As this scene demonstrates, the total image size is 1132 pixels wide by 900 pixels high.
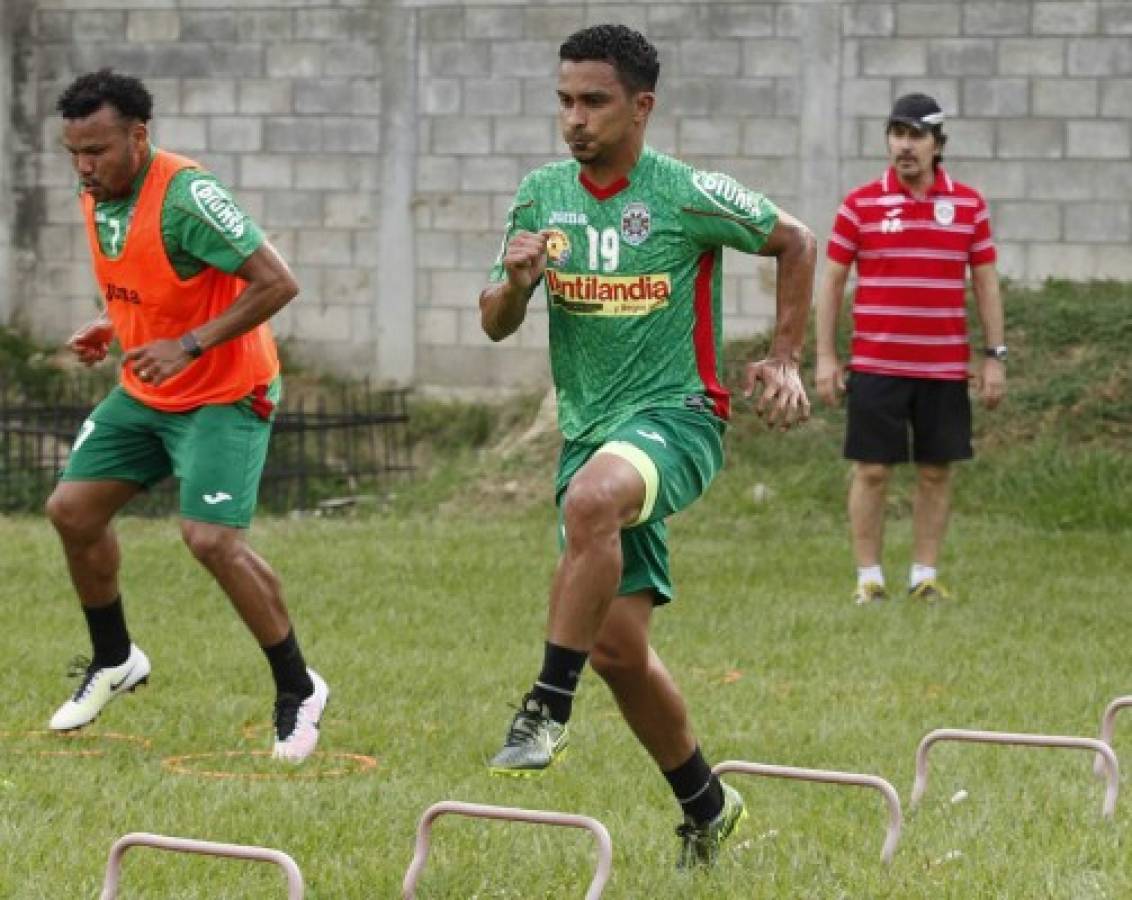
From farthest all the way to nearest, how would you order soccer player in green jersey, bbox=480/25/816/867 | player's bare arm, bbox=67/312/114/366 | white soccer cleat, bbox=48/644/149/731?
player's bare arm, bbox=67/312/114/366 → white soccer cleat, bbox=48/644/149/731 → soccer player in green jersey, bbox=480/25/816/867

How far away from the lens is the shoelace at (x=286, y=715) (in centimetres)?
848

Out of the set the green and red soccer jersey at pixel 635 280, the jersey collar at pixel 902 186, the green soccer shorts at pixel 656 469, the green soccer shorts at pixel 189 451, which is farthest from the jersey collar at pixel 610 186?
the jersey collar at pixel 902 186

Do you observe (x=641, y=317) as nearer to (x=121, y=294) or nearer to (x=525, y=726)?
(x=525, y=726)

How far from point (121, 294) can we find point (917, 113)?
4717 millimetres

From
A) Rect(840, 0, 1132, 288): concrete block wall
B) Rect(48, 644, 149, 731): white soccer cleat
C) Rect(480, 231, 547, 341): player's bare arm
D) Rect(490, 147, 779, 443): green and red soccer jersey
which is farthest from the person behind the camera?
Rect(840, 0, 1132, 288): concrete block wall

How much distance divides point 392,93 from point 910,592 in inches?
300

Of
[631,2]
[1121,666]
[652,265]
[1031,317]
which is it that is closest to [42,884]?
[652,265]

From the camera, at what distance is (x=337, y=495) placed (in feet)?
58.3

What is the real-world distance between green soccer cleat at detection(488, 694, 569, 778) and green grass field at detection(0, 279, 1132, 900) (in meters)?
0.40

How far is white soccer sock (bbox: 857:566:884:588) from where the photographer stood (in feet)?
40.1

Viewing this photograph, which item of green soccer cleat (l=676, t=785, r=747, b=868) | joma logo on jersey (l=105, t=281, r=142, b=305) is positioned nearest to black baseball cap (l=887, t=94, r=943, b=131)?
joma logo on jersey (l=105, t=281, r=142, b=305)

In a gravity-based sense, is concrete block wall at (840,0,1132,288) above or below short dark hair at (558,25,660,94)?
below

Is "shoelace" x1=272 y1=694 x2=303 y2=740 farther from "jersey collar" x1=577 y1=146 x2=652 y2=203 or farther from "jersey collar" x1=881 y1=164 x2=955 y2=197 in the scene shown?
"jersey collar" x1=881 y1=164 x2=955 y2=197

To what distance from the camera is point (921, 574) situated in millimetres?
12242
